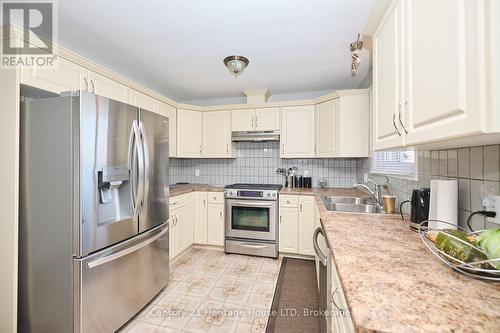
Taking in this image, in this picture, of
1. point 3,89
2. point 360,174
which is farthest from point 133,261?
point 360,174

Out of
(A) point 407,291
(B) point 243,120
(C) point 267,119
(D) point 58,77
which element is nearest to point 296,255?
(C) point 267,119

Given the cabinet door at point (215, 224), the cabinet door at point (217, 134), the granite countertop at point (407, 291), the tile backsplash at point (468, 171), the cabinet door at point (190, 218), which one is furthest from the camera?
the cabinet door at point (217, 134)

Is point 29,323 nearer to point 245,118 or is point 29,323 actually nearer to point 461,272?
point 461,272

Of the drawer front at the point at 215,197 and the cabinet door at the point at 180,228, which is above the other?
the drawer front at the point at 215,197

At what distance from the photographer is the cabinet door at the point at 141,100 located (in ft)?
7.84

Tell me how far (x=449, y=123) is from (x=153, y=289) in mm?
2295

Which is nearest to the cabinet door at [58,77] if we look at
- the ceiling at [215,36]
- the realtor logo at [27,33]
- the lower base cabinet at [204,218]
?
the realtor logo at [27,33]

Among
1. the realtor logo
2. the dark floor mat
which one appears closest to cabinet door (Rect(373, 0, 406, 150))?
the dark floor mat

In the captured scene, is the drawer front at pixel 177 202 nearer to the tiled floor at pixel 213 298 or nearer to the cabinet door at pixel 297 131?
the tiled floor at pixel 213 298

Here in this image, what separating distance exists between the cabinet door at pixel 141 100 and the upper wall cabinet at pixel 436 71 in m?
2.31

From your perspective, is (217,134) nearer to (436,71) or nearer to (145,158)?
(145,158)

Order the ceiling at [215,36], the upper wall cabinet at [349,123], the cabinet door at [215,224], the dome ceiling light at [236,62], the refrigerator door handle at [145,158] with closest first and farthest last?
1. the ceiling at [215,36]
2. the refrigerator door handle at [145,158]
3. the dome ceiling light at [236,62]
4. the upper wall cabinet at [349,123]
5. the cabinet door at [215,224]

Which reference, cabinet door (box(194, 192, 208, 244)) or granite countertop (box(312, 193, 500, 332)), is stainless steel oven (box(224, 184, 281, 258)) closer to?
cabinet door (box(194, 192, 208, 244))

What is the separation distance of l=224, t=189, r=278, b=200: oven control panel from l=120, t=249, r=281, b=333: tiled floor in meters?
0.81
